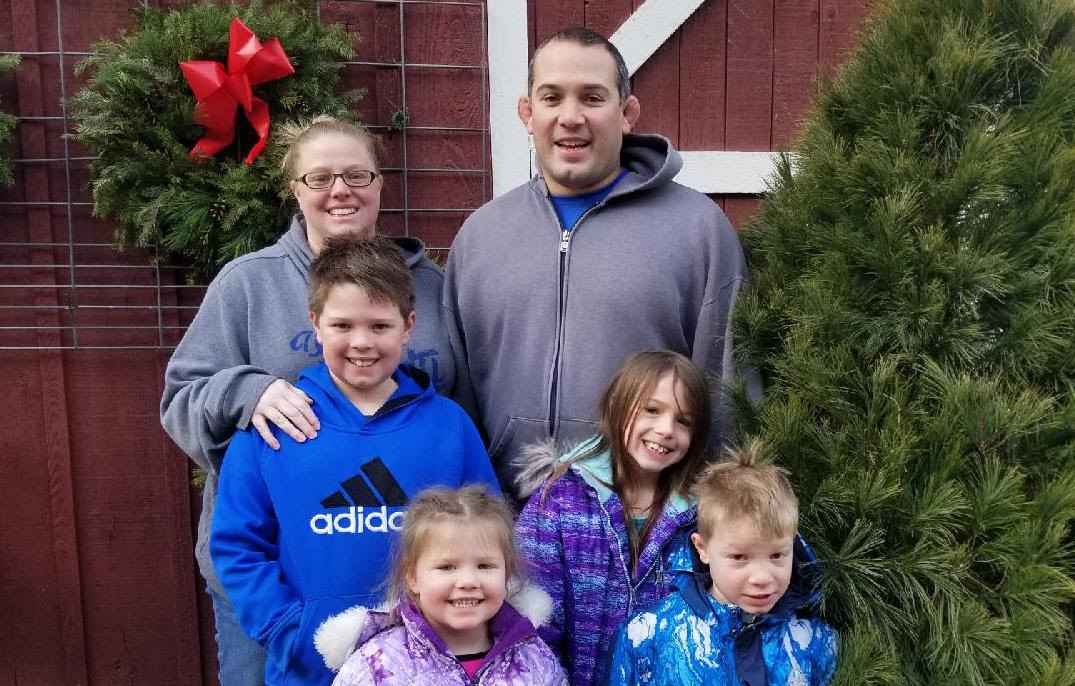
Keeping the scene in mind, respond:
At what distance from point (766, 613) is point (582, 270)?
98 centimetres

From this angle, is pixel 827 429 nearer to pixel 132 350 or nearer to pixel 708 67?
pixel 708 67

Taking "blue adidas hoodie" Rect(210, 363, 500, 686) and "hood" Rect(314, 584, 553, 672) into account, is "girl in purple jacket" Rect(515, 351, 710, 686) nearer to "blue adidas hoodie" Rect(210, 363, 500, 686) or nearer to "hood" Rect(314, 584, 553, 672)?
"hood" Rect(314, 584, 553, 672)

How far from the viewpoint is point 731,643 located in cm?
163

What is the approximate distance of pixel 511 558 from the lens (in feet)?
5.56

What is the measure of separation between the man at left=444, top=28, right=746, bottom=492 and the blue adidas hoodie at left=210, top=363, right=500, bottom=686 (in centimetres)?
39

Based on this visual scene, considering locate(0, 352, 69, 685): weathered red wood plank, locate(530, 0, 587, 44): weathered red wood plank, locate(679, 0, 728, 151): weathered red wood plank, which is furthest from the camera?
locate(679, 0, 728, 151): weathered red wood plank

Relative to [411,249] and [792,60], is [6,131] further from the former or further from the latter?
[792,60]

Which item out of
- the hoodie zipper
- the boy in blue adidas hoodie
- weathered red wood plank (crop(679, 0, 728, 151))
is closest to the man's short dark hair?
the hoodie zipper

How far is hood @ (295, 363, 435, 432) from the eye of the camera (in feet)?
6.24

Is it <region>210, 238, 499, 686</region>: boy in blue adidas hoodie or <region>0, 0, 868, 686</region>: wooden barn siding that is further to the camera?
<region>0, 0, 868, 686</region>: wooden barn siding

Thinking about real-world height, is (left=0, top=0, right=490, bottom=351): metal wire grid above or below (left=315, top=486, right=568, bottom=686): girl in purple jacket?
above

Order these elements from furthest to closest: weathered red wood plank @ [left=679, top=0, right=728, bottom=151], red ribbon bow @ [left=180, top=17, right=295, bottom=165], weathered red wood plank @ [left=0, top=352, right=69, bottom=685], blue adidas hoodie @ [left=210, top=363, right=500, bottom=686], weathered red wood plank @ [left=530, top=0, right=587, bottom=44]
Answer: weathered red wood plank @ [left=679, top=0, right=728, bottom=151], weathered red wood plank @ [left=530, top=0, right=587, bottom=44], weathered red wood plank @ [left=0, top=352, right=69, bottom=685], red ribbon bow @ [left=180, top=17, right=295, bottom=165], blue adidas hoodie @ [left=210, top=363, right=500, bottom=686]

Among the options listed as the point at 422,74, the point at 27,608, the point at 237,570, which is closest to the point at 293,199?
the point at 422,74

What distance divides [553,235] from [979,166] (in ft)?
3.51
